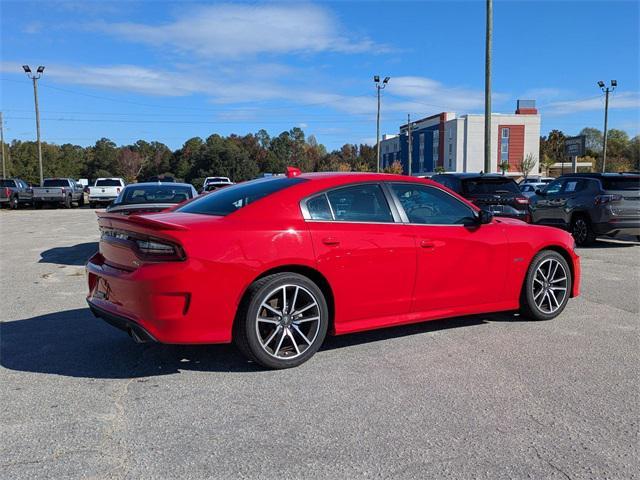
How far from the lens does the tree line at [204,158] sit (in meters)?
91.8

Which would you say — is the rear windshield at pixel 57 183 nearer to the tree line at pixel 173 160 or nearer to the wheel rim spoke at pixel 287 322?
the wheel rim spoke at pixel 287 322

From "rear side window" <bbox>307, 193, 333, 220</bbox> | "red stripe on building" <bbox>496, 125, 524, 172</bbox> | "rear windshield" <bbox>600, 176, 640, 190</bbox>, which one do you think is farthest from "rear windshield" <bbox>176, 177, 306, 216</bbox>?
"red stripe on building" <bbox>496, 125, 524, 172</bbox>

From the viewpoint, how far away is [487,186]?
443 inches

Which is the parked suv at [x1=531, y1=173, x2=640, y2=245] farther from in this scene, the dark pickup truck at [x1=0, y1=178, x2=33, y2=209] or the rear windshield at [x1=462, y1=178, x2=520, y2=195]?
the dark pickup truck at [x1=0, y1=178, x2=33, y2=209]

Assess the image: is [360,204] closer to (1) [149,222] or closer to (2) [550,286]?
(1) [149,222]

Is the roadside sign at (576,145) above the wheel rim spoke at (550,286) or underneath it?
above

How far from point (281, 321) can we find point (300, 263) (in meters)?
0.47

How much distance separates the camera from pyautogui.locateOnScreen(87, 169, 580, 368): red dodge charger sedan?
13.3 ft

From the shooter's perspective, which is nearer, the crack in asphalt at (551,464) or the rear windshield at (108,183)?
the crack in asphalt at (551,464)

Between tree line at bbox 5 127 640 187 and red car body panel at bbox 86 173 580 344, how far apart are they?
73589 mm

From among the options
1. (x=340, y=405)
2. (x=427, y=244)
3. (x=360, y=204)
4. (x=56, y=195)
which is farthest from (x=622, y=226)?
(x=56, y=195)

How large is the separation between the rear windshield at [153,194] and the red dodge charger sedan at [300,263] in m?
4.98

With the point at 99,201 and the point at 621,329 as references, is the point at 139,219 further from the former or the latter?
the point at 99,201

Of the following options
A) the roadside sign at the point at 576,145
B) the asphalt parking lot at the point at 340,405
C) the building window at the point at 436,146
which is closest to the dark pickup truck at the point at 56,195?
the asphalt parking lot at the point at 340,405
